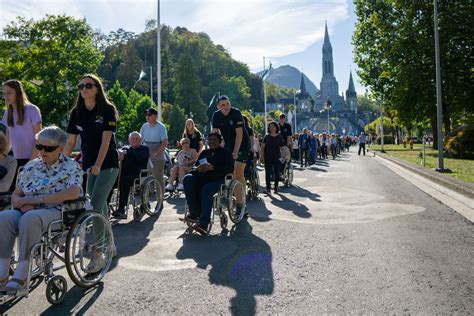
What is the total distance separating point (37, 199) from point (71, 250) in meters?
0.53

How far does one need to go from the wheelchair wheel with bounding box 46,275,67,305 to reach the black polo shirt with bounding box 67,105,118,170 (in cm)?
145

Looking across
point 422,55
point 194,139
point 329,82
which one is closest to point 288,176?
point 194,139

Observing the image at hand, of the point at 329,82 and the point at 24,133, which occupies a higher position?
the point at 329,82

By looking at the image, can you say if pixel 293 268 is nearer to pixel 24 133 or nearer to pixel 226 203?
pixel 226 203

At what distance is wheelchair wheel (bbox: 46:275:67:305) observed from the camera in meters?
3.56

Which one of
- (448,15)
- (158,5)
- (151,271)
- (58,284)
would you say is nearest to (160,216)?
(151,271)

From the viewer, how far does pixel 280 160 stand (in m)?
12.2

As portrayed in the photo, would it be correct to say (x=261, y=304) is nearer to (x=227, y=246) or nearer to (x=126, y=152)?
(x=227, y=246)

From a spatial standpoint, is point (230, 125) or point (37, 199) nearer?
point (37, 199)

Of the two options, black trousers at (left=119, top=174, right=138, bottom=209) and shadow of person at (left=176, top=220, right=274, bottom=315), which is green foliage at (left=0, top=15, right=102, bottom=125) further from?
shadow of person at (left=176, top=220, right=274, bottom=315)

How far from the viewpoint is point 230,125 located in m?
7.53

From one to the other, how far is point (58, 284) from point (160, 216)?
444 cm

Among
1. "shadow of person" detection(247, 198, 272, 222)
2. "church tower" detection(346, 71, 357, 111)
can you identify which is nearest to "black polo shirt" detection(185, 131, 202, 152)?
"shadow of person" detection(247, 198, 272, 222)

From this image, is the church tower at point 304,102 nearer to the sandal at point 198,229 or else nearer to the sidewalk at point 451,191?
the sidewalk at point 451,191
